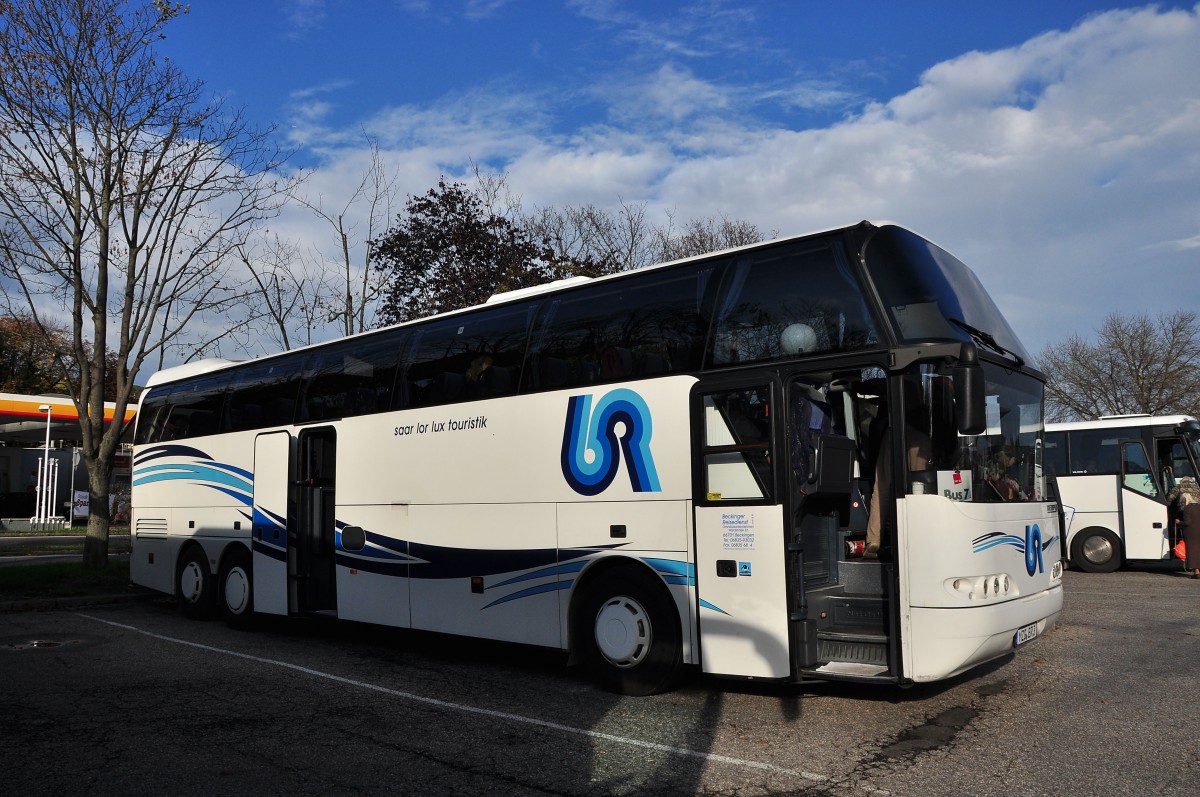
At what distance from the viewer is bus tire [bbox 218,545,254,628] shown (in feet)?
41.5

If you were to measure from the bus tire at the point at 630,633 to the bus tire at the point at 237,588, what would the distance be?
604 centimetres

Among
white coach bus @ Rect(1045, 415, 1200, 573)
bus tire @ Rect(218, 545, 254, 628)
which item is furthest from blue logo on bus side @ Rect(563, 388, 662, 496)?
white coach bus @ Rect(1045, 415, 1200, 573)

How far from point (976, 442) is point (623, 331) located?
10.1 feet

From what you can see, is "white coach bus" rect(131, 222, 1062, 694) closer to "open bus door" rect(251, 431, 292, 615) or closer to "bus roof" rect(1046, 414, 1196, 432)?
"open bus door" rect(251, 431, 292, 615)

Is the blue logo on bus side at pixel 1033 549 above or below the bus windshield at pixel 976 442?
below

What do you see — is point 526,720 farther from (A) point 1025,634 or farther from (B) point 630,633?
(A) point 1025,634

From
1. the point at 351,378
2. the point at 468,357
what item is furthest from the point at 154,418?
the point at 468,357

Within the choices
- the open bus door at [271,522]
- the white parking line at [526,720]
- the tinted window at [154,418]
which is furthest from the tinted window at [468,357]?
the tinted window at [154,418]

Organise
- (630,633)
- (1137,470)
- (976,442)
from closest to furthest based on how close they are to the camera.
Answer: (976,442)
(630,633)
(1137,470)

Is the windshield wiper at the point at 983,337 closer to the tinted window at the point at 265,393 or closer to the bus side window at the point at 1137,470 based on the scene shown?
the tinted window at the point at 265,393

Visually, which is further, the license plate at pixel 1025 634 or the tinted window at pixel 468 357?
the tinted window at pixel 468 357

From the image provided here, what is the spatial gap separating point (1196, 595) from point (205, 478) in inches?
576

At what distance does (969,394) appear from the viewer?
6.47 meters

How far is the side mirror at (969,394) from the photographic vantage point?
21.2 feet
